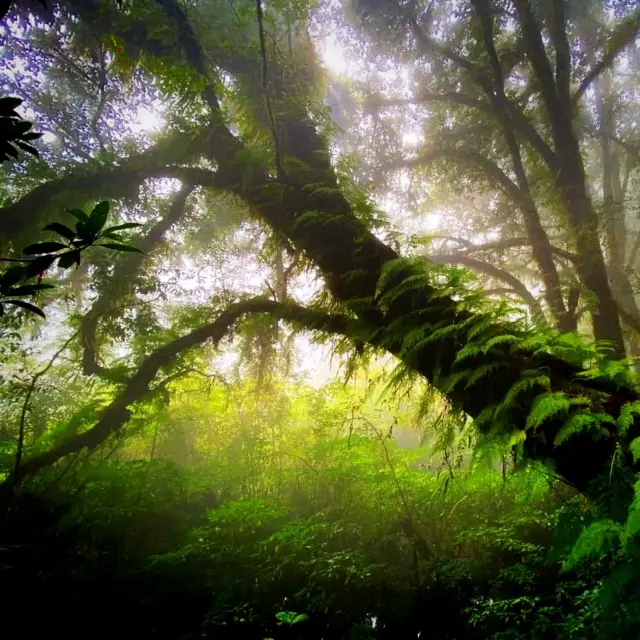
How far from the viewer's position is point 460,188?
10.4 meters

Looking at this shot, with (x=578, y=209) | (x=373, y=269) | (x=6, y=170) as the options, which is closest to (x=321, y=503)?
(x=373, y=269)

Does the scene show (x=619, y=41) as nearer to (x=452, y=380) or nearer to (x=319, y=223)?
(x=319, y=223)

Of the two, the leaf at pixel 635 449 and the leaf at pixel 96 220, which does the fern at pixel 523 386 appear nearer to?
the leaf at pixel 635 449

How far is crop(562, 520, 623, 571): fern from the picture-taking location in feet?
5.60

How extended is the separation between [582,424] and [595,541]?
513mm

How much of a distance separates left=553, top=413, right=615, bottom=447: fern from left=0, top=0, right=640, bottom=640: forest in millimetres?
15

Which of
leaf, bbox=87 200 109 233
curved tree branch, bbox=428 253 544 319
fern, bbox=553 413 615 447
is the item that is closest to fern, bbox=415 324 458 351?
fern, bbox=553 413 615 447

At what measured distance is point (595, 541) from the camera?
5.67 feet

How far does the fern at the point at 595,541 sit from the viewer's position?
1.71 m

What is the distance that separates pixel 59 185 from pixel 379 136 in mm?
8419

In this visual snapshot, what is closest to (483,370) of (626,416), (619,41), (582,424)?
(582,424)

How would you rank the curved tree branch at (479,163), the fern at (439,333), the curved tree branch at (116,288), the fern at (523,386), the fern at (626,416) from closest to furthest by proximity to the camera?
the fern at (626,416) → the fern at (523,386) → the fern at (439,333) → the curved tree branch at (116,288) → the curved tree branch at (479,163)

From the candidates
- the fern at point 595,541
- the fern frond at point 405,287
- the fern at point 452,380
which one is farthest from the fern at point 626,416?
the fern frond at point 405,287

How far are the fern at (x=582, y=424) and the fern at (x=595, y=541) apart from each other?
14.8 inches
